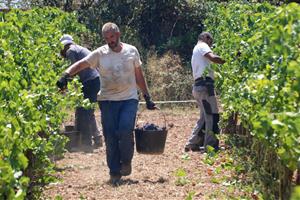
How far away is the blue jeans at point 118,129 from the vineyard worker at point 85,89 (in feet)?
7.90

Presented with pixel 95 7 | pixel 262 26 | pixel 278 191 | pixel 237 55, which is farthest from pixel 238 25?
pixel 95 7

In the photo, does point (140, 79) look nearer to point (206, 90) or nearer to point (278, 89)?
point (206, 90)

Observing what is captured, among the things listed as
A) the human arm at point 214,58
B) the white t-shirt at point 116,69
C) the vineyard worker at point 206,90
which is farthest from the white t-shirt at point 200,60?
the white t-shirt at point 116,69

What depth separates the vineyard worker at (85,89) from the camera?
991cm

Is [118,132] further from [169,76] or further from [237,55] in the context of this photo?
[169,76]

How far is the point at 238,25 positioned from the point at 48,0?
441 inches

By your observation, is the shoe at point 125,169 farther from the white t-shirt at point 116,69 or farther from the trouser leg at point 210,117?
the trouser leg at point 210,117

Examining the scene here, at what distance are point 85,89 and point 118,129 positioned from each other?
8.69 feet

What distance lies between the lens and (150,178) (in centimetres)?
766

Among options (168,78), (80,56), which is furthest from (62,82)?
(168,78)

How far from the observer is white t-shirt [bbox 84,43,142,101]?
7.41 m

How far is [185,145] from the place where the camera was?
980 centimetres

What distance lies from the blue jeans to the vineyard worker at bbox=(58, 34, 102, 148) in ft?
7.90

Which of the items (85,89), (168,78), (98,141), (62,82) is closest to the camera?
(62,82)
